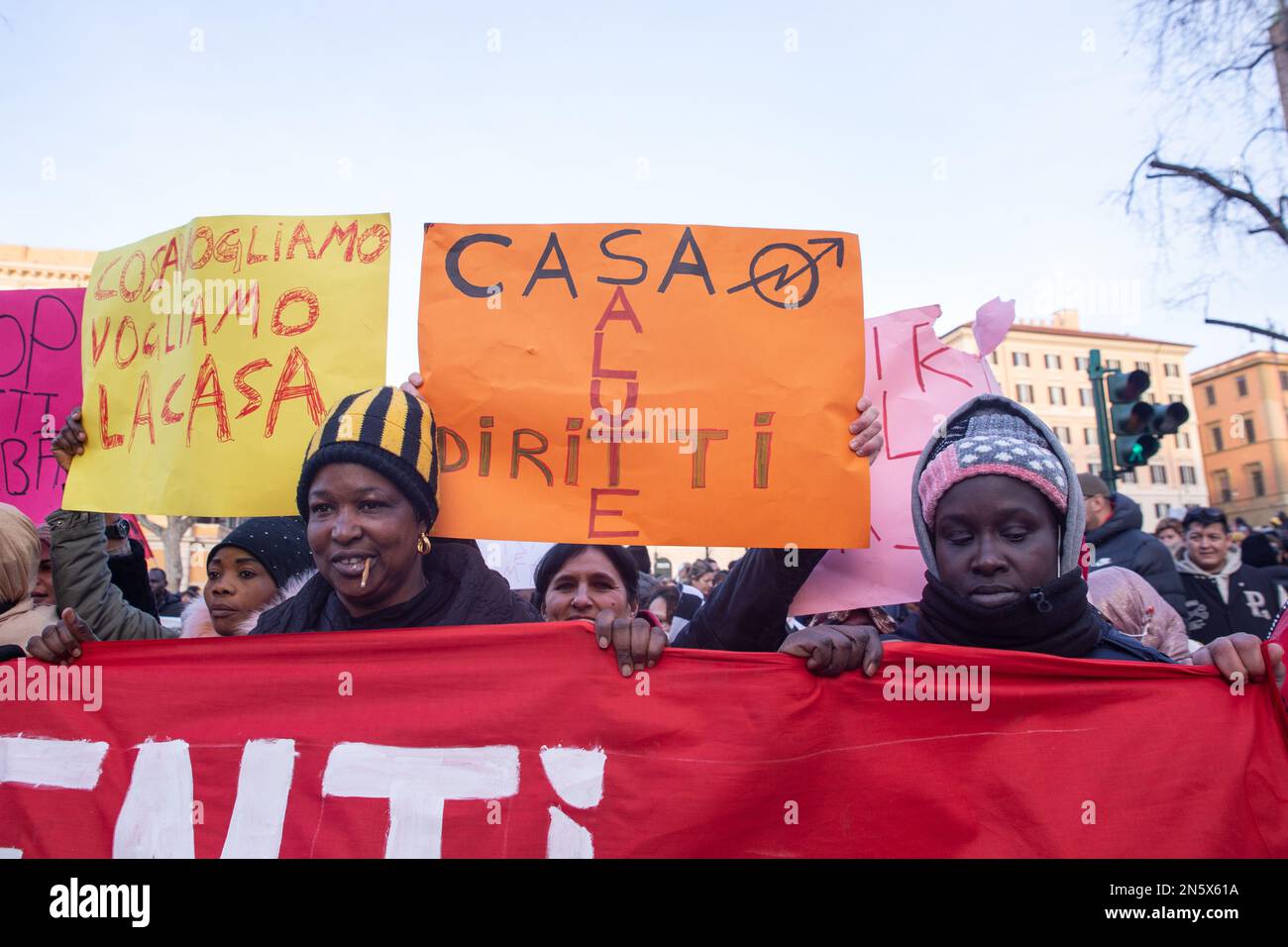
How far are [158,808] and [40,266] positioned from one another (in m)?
40.7

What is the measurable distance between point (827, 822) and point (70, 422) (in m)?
2.68

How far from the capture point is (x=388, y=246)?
2924mm

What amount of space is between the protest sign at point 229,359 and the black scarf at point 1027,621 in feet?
6.12

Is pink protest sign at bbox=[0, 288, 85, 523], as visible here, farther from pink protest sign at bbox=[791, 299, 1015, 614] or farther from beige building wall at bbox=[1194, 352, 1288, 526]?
beige building wall at bbox=[1194, 352, 1288, 526]

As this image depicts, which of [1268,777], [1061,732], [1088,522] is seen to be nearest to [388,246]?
[1061,732]

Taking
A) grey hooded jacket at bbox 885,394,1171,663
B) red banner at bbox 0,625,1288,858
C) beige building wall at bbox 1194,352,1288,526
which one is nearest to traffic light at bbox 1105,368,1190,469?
grey hooded jacket at bbox 885,394,1171,663

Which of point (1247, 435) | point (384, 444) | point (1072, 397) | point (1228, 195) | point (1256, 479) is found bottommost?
point (384, 444)

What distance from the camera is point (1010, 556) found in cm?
240

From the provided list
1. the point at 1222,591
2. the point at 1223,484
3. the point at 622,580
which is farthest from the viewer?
the point at 1223,484

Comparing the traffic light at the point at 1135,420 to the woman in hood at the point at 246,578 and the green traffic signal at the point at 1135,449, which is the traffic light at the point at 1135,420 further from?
the woman in hood at the point at 246,578

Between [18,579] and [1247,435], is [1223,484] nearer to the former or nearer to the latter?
[1247,435]

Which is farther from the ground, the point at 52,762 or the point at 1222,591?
the point at 1222,591

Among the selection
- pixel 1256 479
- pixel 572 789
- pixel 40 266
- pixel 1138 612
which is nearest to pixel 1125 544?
pixel 1138 612

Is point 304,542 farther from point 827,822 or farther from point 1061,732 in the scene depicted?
point 1061,732
